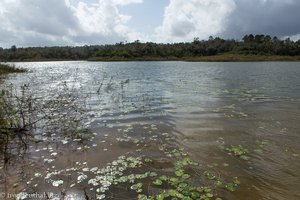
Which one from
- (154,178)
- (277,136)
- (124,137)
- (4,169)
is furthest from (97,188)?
(277,136)

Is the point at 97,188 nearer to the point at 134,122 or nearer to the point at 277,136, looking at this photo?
the point at 134,122

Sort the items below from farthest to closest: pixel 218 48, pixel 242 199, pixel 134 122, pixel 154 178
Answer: pixel 218 48 → pixel 134 122 → pixel 154 178 → pixel 242 199

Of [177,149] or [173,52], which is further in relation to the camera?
[173,52]

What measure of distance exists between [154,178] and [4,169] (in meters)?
4.30

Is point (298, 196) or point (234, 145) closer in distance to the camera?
point (298, 196)

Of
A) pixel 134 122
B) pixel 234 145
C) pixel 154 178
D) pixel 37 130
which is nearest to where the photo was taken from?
pixel 154 178

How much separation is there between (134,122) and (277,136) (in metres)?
6.31

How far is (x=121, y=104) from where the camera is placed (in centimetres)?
1855

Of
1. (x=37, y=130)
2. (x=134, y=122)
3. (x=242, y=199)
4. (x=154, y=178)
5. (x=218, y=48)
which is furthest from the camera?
(x=218, y=48)

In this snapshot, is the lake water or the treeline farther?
the treeline

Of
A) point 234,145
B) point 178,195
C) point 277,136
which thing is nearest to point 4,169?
point 178,195

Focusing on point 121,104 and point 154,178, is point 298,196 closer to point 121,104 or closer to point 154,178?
point 154,178

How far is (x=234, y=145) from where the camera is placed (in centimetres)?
1045

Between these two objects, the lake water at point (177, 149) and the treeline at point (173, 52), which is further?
the treeline at point (173, 52)
